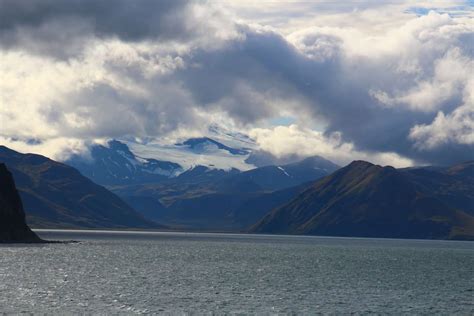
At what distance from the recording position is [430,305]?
12012 centimetres

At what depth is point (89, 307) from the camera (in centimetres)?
10594

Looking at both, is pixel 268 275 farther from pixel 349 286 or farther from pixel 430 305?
pixel 430 305

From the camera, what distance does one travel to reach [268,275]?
172750 millimetres

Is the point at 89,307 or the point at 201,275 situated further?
the point at 201,275

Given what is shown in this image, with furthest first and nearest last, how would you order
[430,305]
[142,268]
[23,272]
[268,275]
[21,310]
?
[142,268] < [268,275] < [23,272] < [430,305] < [21,310]

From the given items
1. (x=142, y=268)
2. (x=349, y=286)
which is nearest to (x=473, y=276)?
(x=349, y=286)

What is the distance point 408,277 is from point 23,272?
291 ft

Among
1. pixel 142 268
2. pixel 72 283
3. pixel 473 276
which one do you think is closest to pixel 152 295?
pixel 72 283

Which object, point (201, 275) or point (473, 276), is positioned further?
point (473, 276)

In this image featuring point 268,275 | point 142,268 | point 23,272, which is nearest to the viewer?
point 23,272

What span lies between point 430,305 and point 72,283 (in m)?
65.3

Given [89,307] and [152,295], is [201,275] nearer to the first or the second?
[152,295]

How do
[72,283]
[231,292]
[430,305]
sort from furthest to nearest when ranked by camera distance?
[72,283]
[231,292]
[430,305]

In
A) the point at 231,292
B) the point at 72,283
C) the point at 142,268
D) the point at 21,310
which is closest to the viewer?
the point at 21,310
